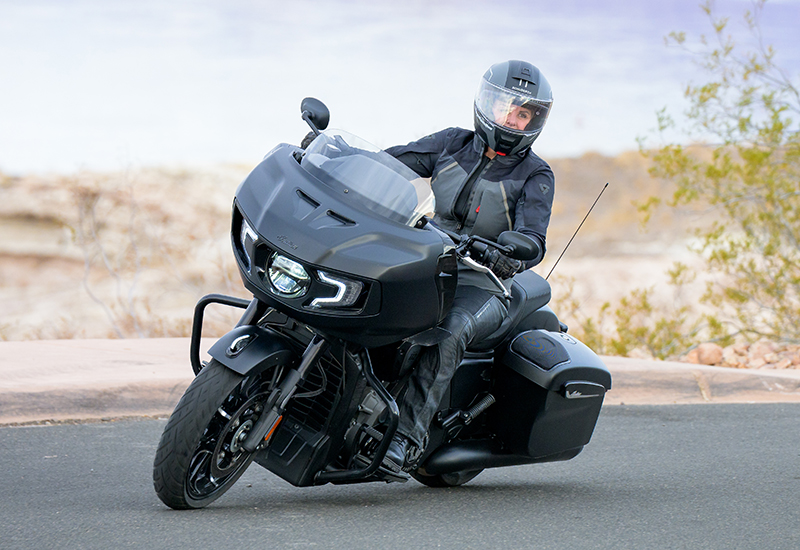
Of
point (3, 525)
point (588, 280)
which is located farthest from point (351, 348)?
point (588, 280)

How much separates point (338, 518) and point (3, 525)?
132 centimetres

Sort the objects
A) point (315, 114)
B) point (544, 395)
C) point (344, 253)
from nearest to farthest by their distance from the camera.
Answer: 1. point (344, 253)
2. point (315, 114)
3. point (544, 395)

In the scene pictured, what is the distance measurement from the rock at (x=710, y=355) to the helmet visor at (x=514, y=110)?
645cm

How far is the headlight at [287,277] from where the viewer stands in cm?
355

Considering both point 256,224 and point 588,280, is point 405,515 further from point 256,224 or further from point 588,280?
point 588,280

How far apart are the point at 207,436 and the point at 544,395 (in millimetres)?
1632

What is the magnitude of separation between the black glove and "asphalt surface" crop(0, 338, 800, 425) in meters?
3.26

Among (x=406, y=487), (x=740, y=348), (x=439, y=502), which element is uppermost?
(x=439, y=502)

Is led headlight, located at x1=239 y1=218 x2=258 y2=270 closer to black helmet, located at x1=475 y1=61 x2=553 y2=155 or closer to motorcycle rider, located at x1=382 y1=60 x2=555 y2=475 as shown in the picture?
motorcycle rider, located at x1=382 y1=60 x2=555 y2=475

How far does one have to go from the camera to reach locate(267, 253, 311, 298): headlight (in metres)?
3.55

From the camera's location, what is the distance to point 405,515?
13.7ft

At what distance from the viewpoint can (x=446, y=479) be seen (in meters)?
4.88

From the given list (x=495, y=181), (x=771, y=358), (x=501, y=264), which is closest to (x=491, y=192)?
(x=495, y=181)

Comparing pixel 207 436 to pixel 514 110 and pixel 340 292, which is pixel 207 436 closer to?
pixel 340 292
